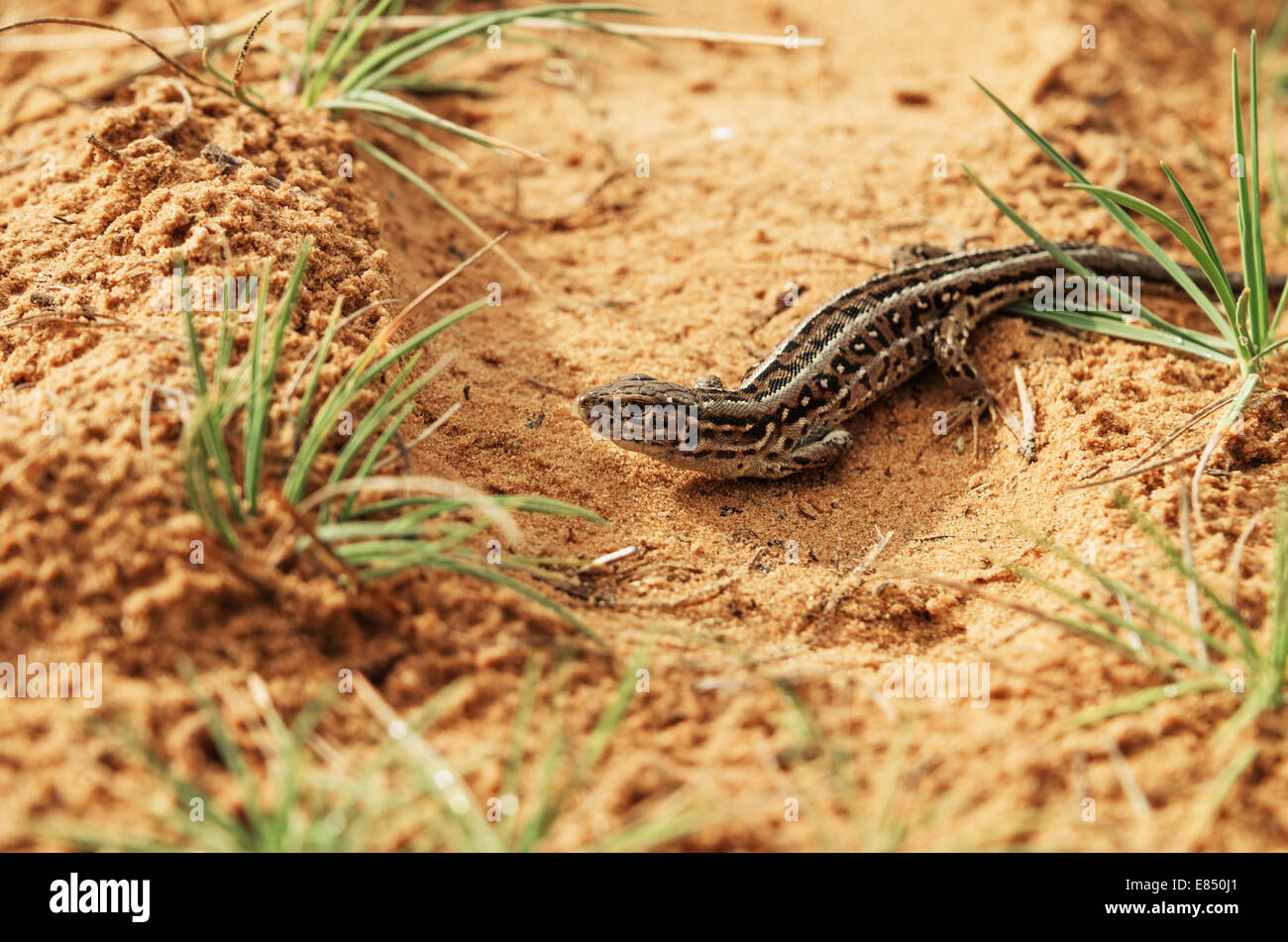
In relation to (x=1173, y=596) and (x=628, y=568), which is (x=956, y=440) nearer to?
(x=1173, y=596)

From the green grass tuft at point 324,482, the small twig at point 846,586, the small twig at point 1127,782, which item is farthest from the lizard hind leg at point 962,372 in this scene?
the green grass tuft at point 324,482

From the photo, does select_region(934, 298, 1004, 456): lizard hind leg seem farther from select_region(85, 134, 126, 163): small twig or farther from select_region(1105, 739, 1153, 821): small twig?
select_region(85, 134, 126, 163): small twig

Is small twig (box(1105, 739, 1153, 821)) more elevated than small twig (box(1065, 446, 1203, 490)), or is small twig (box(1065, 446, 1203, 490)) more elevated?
small twig (box(1065, 446, 1203, 490))

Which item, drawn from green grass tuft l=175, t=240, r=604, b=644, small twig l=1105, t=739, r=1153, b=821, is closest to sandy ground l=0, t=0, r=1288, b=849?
small twig l=1105, t=739, r=1153, b=821

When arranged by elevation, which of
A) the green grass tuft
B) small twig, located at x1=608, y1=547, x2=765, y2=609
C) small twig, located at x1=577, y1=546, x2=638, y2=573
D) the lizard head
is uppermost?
the lizard head

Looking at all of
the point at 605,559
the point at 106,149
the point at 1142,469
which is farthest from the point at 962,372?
the point at 106,149
